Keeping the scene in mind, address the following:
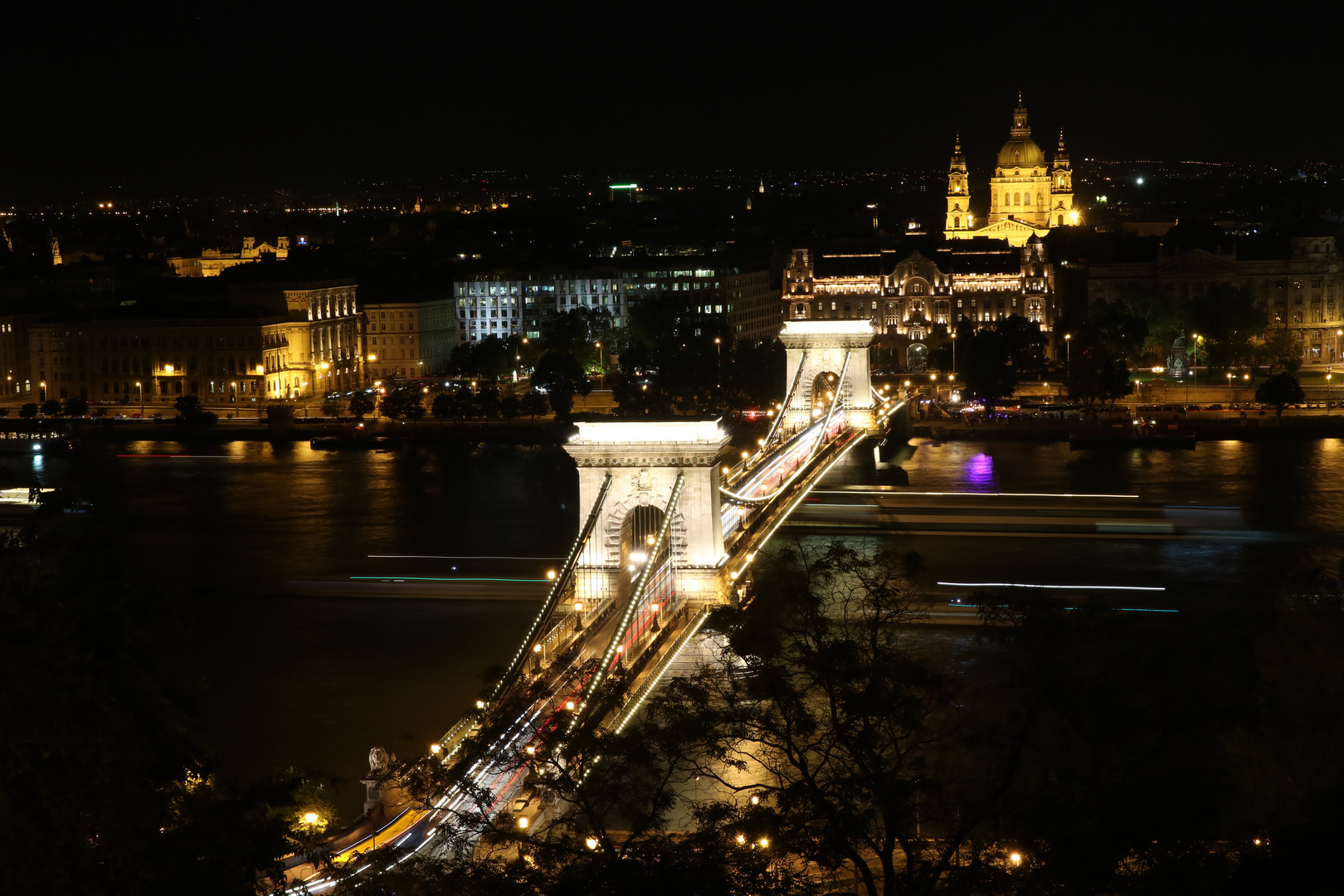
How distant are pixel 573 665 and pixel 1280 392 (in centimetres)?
2229

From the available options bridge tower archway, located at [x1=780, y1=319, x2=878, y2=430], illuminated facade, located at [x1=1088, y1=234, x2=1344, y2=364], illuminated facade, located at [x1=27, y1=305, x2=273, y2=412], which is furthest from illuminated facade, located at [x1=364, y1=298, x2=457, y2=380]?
illuminated facade, located at [x1=1088, y1=234, x2=1344, y2=364]

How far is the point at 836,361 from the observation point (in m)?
25.5

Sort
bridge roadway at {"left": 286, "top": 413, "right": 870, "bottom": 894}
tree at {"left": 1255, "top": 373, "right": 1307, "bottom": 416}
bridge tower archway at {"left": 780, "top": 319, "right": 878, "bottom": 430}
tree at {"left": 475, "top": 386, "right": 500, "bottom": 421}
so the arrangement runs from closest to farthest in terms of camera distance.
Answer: bridge roadway at {"left": 286, "top": 413, "right": 870, "bottom": 894}, bridge tower archway at {"left": 780, "top": 319, "right": 878, "bottom": 430}, tree at {"left": 1255, "top": 373, "right": 1307, "bottom": 416}, tree at {"left": 475, "top": 386, "right": 500, "bottom": 421}

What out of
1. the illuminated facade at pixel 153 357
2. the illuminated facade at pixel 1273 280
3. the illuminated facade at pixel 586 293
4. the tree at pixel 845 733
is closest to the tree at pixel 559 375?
the illuminated facade at pixel 153 357

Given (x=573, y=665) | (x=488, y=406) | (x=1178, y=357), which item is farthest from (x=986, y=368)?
(x=573, y=665)

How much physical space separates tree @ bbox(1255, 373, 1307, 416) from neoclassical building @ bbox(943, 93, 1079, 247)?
23.0m

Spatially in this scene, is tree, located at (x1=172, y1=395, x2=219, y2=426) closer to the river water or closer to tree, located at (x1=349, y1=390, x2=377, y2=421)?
the river water

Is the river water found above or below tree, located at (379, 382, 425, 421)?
below

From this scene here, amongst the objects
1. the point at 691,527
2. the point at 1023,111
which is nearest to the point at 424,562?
the point at 691,527

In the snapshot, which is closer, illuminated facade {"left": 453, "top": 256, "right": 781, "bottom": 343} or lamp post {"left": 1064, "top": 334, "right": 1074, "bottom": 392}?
lamp post {"left": 1064, "top": 334, "right": 1074, "bottom": 392}

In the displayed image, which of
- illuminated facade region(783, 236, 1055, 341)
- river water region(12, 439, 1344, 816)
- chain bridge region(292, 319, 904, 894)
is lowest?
river water region(12, 439, 1344, 816)

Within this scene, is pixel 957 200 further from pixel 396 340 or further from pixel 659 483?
pixel 659 483

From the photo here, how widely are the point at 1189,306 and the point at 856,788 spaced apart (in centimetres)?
3059

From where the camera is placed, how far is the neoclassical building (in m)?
52.1
